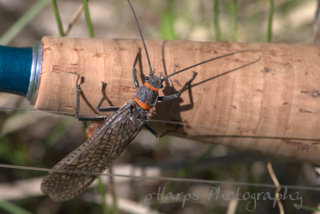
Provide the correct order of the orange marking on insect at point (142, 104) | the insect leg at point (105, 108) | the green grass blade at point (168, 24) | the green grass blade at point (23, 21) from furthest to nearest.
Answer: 1. the green grass blade at point (168, 24)
2. the green grass blade at point (23, 21)
3. the orange marking on insect at point (142, 104)
4. the insect leg at point (105, 108)

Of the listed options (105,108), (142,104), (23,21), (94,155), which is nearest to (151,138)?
(23,21)

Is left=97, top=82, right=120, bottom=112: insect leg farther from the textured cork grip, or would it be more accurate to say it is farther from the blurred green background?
the blurred green background

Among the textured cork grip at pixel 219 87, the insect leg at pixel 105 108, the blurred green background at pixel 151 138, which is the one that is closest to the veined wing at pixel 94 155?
the insect leg at pixel 105 108

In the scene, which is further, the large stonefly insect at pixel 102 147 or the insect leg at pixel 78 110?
the large stonefly insect at pixel 102 147

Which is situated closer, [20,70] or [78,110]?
[20,70]

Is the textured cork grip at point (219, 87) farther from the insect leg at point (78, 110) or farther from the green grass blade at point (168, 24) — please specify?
the green grass blade at point (168, 24)

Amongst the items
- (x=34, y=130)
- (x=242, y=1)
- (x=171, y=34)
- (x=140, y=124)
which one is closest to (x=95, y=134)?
(x=140, y=124)

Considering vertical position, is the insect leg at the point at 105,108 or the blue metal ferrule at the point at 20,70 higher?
the blue metal ferrule at the point at 20,70

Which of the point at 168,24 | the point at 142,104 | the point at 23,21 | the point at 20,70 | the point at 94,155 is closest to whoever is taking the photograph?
the point at 20,70

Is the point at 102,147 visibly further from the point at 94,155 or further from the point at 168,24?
the point at 168,24
